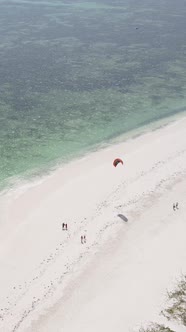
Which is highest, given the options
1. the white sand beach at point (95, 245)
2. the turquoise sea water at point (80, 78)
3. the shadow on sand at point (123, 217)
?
the turquoise sea water at point (80, 78)

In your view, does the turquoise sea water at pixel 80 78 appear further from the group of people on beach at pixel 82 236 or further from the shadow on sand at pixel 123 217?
the shadow on sand at pixel 123 217

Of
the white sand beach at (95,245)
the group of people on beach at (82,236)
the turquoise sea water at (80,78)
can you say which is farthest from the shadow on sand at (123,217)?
the turquoise sea water at (80,78)

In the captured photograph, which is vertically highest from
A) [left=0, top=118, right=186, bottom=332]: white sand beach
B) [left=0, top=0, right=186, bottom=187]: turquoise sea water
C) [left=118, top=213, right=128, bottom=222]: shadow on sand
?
[left=0, top=0, right=186, bottom=187]: turquoise sea water

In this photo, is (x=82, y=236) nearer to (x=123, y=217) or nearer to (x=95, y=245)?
(x=95, y=245)

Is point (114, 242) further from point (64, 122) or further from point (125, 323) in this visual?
point (64, 122)

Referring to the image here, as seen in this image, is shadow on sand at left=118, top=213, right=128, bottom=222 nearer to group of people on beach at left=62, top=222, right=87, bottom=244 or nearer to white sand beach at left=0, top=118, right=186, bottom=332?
white sand beach at left=0, top=118, right=186, bottom=332

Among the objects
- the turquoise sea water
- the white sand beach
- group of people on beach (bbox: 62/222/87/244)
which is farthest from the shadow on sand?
the turquoise sea water

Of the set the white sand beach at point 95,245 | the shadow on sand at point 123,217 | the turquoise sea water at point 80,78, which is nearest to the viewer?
the white sand beach at point 95,245
